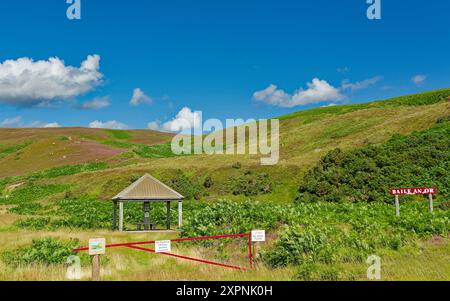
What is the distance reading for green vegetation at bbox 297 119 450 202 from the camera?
36.0m

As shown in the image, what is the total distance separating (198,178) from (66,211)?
50.8 ft

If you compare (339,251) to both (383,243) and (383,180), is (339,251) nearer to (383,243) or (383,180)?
(383,243)

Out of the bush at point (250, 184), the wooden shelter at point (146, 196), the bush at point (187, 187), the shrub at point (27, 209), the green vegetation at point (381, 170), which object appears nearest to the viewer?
the wooden shelter at point (146, 196)

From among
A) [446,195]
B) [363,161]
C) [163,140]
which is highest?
[163,140]

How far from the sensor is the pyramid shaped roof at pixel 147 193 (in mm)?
29328

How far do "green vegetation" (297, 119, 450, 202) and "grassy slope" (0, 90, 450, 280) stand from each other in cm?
282

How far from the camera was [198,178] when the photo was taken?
1994 inches

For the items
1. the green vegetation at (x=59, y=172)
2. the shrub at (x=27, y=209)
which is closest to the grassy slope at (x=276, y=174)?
the shrub at (x=27, y=209)

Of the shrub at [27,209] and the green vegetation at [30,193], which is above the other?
the green vegetation at [30,193]

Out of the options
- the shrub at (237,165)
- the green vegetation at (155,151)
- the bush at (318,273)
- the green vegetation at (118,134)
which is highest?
the green vegetation at (118,134)

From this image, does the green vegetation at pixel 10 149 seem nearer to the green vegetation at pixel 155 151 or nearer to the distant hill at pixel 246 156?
the distant hill at pixel 246 156

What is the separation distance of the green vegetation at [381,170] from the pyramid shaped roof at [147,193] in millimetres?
13569
